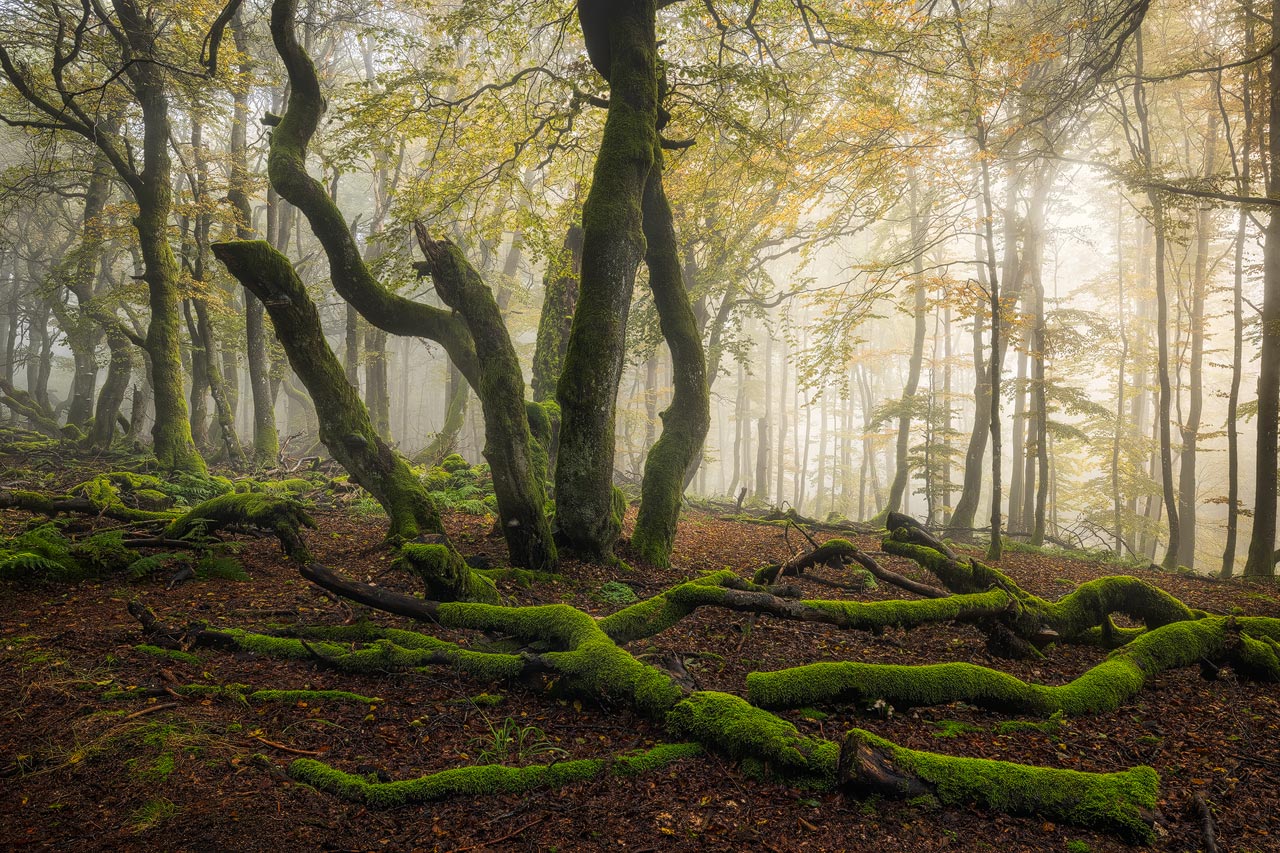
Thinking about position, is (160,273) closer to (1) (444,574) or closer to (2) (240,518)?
(2) (240,518)

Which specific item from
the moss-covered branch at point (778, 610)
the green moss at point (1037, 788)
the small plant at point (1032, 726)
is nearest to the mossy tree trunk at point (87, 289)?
the moss-covered branch at point (778, 610)

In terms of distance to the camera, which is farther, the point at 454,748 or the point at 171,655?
the point at 171,655

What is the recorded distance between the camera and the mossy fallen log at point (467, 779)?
2.59 m

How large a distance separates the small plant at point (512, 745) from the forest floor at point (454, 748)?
0.02 metres

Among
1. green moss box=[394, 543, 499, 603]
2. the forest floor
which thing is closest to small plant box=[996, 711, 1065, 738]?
the forest floor

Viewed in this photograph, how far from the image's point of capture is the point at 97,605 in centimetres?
470

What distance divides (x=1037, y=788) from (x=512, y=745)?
8.62ft

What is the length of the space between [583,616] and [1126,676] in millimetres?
4067

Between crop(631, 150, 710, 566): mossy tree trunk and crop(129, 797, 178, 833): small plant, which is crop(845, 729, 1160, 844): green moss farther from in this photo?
Answer: crop(631, 150, 710, 566): mossy tree trunk

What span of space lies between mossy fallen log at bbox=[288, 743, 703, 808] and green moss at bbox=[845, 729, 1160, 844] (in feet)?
3.67

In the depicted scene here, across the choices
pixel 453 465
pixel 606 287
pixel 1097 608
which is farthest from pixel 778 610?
pixel 453 465

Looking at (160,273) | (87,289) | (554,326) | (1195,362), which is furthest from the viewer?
(87,289)

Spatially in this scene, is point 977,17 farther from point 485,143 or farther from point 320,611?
point 320,611

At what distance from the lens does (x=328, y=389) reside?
20.3ft
